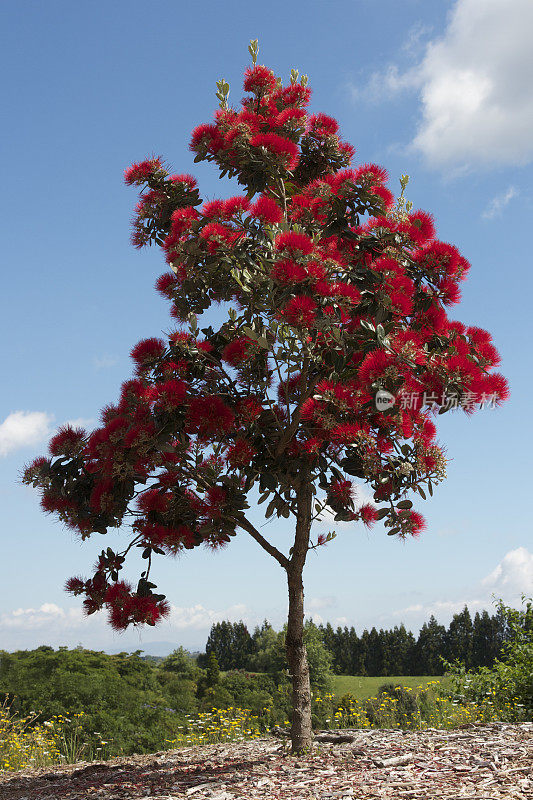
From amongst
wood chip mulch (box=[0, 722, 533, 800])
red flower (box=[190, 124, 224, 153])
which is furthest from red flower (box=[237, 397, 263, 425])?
wood chip mulch (box=[0, 722, 533, 800])

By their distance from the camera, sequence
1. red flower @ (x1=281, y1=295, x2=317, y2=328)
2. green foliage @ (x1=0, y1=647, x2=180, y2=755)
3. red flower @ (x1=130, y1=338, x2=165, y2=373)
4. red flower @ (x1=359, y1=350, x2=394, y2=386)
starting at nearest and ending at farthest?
red flower @ (x1=359, y1=350, x2=394, y2=386), red flower @ (x1=281, y1=295, x2=317, y2=328), red flower @ (x1=130, y1=338, x2=165, y2=373), green foliage @ (x1=0, y1=647, x2=180, y2=755)

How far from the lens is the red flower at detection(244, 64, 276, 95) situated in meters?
5.43

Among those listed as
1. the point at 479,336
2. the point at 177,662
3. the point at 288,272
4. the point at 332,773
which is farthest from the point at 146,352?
the point at 177,662

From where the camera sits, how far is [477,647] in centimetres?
3206

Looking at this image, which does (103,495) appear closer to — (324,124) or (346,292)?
(346,292)

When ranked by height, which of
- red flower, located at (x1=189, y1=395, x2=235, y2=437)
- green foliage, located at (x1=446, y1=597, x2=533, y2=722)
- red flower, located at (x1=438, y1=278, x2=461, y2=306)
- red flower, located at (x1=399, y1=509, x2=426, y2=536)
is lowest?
green foliage, located at (x1=446, y1=597, x2=533, y2=722)

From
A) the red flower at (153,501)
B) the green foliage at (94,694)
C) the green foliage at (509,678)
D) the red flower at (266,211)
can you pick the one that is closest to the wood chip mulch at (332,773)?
the green foliage at (509,678)

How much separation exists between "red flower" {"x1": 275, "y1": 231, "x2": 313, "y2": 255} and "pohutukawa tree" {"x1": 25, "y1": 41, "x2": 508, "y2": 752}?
12 millimetres

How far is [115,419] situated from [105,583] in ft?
4.51

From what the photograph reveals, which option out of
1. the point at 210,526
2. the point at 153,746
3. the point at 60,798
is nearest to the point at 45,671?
the point at 153,746

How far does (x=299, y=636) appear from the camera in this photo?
4.83 m

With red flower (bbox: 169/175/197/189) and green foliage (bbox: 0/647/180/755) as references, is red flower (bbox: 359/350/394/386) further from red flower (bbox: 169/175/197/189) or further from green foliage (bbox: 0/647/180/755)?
green foliage (bbox: 0/647/180/755)

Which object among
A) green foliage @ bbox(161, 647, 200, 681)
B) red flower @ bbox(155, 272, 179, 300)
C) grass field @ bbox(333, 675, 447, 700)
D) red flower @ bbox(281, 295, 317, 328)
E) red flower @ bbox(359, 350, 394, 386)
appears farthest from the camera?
grass field @ bbox(333, 675, 447, 700)

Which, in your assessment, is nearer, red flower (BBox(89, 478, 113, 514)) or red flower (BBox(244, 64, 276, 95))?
red flower (BBox(89, 478, 113, 514))
